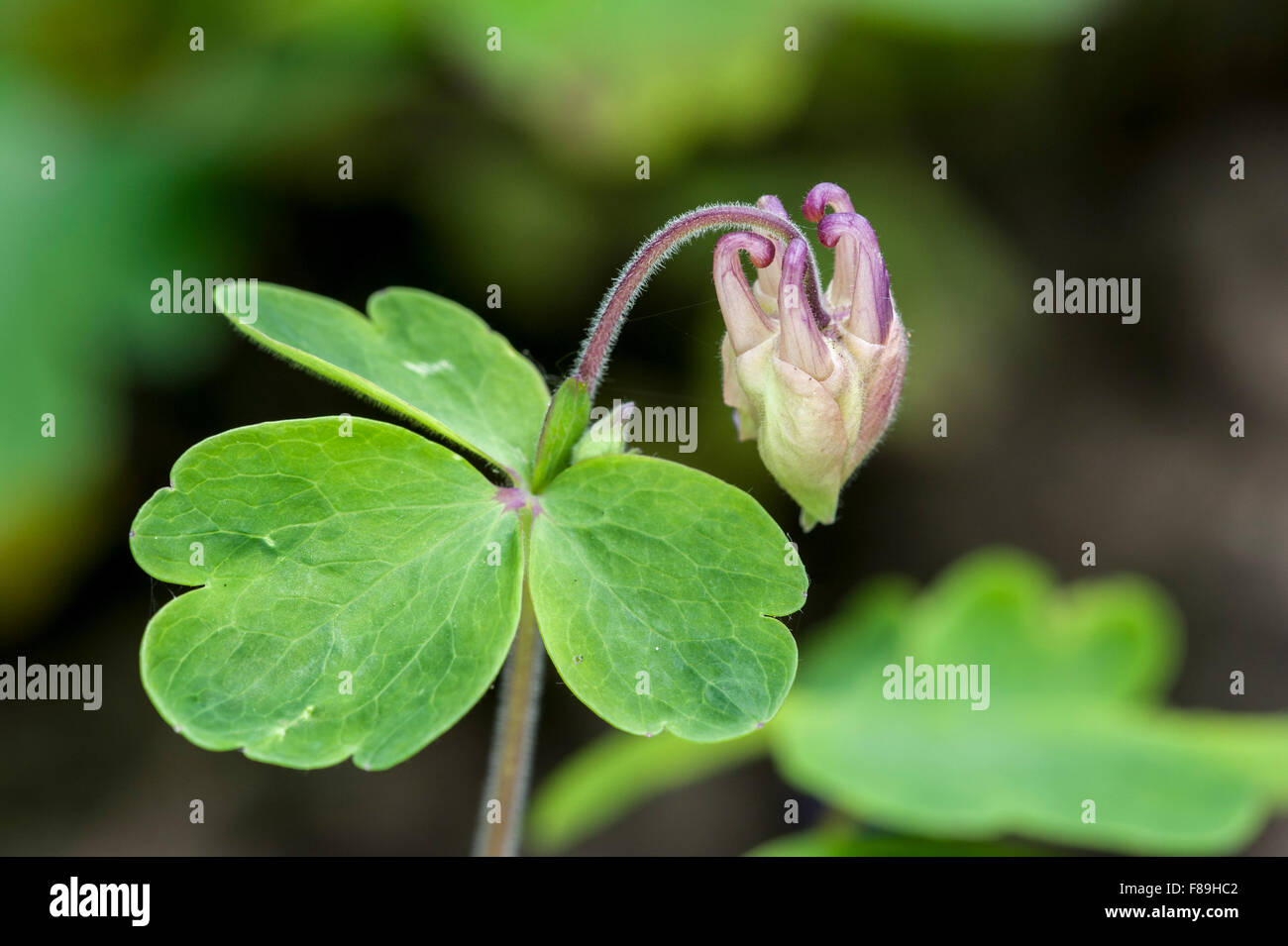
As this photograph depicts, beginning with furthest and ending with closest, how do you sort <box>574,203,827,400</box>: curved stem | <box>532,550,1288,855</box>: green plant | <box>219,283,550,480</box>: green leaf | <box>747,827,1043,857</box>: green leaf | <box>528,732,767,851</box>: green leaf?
<box>528,732,767,851</box>: green leaf, <box>532,550,1288,855</box>: green plant, <box>747,827,1043,857</box>: green leaf, <box>219,283,550,480</box>: green leaf, <box>574,203,827,400</box>: curved stem

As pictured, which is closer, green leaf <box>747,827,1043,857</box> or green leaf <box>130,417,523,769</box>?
green leaf <box>130,417,523,769</box>

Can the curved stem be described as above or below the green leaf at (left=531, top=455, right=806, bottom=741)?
above

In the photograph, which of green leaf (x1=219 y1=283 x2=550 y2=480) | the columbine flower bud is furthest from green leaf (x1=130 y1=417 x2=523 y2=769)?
the columbine flower bud

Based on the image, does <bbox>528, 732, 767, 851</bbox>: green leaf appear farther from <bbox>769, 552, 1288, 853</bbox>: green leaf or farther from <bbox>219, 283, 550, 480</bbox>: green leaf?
<bbox>219, 283, 550, 480</bbox>: green leaf

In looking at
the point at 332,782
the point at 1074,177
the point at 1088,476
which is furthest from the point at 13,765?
the point at 1074,177

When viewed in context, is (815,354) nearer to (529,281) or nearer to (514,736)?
(514,736)

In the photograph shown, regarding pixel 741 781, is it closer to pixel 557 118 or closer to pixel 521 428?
pixel 557 118

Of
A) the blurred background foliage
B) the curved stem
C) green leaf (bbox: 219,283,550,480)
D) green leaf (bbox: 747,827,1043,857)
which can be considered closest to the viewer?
the curved stem
